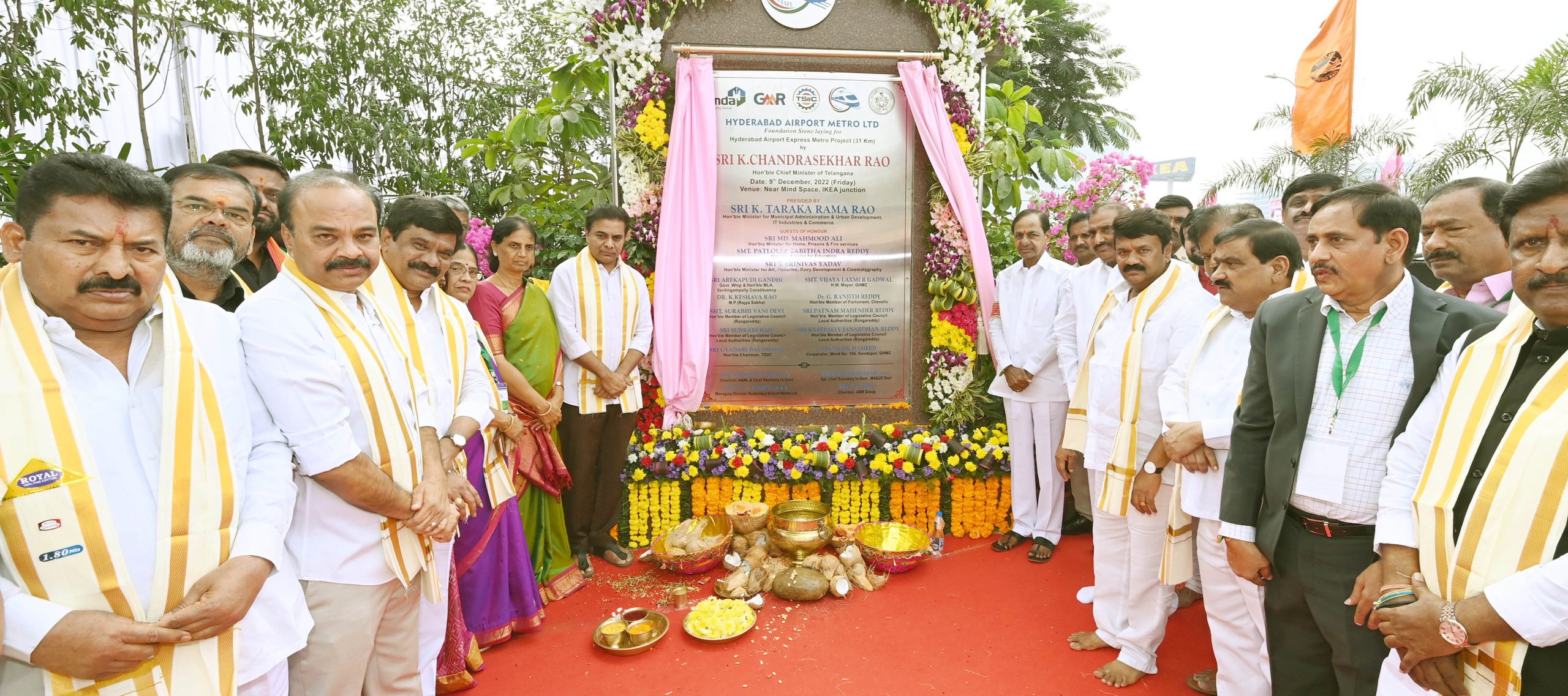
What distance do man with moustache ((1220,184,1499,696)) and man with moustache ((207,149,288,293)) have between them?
11.3 ft

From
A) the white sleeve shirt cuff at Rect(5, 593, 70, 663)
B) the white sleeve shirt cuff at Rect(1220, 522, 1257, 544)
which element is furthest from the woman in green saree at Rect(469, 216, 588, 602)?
the white sleeve shirt cuff at Rect(1220, 522, 1257, 544)

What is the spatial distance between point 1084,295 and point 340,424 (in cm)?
386

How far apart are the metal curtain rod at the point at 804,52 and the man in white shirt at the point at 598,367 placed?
119 centimetres

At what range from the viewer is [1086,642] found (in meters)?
3.27

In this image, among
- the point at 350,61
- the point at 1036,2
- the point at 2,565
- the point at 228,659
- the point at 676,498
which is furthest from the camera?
the point at 1036,2

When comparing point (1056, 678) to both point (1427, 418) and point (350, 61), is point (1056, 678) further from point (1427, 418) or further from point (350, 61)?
point (350, 61)

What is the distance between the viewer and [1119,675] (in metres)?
2.99

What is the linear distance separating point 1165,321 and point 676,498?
2992 millimetres

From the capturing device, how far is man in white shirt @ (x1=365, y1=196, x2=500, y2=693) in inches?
94.0

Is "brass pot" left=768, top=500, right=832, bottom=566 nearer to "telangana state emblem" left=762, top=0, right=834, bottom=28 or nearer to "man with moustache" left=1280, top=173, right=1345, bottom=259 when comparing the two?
"man with moustache" left=1280, top=173, right=1345, bottom=259

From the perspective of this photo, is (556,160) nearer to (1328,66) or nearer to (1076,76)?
(1328,66)

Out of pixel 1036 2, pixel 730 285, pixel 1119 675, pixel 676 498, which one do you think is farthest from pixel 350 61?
pixel 1036 2

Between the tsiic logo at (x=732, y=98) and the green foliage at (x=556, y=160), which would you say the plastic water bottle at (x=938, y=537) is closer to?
the tsiic logo at (x=732, y=98)

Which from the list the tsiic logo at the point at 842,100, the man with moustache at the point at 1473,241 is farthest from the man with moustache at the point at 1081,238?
the man with moustache at the point at 1473,241
